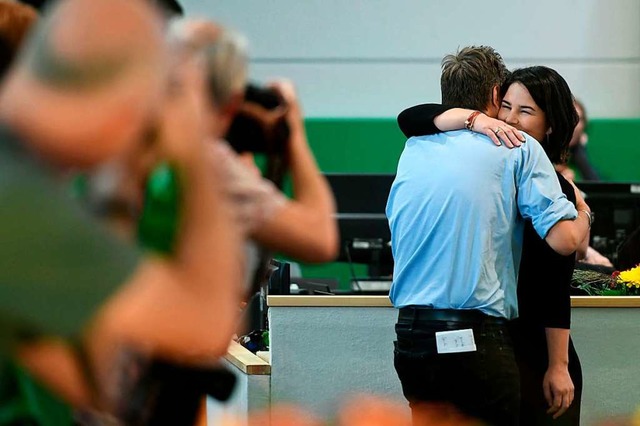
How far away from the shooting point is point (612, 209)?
409cm

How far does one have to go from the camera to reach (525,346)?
2426mm

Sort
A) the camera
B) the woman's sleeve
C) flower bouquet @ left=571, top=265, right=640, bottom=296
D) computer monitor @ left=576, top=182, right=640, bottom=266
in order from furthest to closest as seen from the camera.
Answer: computer monitor @ left=576, top=182, right=640, bottom=266
flower bouquet @ left=571, top=265, right=640, bottom=296
the woman's sleeve
the camera

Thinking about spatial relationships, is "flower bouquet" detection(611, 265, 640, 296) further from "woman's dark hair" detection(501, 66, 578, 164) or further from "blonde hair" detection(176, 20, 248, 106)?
"blonde hair" detection(176, 20, 248, 106)

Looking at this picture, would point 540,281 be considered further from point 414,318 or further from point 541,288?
point 414,318

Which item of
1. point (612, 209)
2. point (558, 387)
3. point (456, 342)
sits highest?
point (612, 209)

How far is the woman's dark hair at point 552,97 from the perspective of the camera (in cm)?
248

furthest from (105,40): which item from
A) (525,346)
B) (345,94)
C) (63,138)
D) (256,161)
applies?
(345,94)

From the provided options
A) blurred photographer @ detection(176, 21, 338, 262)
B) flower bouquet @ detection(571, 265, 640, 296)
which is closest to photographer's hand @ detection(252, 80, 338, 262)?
blurred photographer @ detection(176, 21, 338, 262)

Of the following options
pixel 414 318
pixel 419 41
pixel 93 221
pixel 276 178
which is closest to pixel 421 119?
pixel 414 318

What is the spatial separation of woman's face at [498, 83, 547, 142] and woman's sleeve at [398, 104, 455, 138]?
0.20 meters

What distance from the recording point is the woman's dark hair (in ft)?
8.14

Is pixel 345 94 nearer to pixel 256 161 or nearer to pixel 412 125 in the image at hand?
pixel 412 125

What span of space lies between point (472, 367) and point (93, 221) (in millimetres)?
1717

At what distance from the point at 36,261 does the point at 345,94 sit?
21.0 ft
